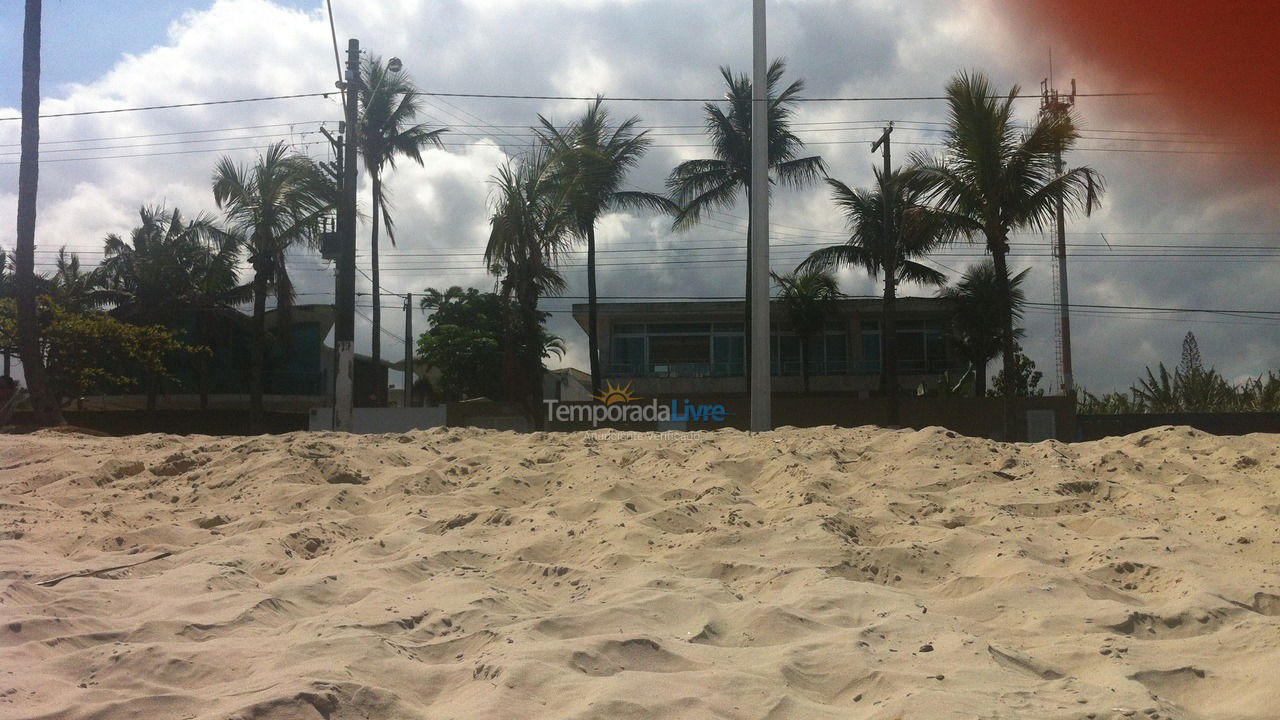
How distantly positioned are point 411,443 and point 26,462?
276 centimetres

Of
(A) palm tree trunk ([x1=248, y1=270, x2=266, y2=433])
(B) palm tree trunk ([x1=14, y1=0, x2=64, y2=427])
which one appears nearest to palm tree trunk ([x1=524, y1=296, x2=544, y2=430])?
(B) palm tree trunk ([x1=14, y1=0, x2=64, y2=427])

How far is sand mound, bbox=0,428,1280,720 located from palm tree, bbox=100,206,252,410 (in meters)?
23.9

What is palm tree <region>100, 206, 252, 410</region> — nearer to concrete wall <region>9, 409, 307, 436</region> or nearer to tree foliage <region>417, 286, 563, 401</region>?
concrete wall <region>9, 409, 307, 436</region>

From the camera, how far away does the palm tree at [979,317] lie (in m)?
24.9

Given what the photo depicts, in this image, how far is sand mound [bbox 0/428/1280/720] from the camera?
8.23 feet

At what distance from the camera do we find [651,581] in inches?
142

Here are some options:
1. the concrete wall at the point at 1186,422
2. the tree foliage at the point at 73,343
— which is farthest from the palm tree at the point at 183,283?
the concrete wall at the point at 1186,422

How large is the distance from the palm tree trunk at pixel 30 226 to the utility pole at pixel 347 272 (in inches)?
145

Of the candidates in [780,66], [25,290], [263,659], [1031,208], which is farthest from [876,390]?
[263,659]

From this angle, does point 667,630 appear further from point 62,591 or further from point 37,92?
point 37,92

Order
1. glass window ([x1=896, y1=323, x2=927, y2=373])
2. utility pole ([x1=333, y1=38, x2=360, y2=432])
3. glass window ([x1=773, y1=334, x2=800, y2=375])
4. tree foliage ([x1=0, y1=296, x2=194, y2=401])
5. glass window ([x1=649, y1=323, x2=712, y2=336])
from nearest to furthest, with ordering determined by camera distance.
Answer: utility pole ([x1=333, y1=38, x2=360, y2=432]), tree foliage ([x1=0, y1=296, x2=194, y2=401]), glass window ([x1=649, y1=323, x2=712, y2=336]), glass window ([x1=896, y1=323, x2=927, y2=373]), glass window ([x1=773, y1=334, x2=800, y2=375])

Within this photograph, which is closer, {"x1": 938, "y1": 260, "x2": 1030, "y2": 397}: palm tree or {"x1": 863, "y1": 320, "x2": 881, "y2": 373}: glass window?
{"x1": 938, "y1": 260, "x2": 1030, "y2": 397}: palm tree

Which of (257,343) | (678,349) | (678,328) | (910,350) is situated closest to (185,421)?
(257,343)

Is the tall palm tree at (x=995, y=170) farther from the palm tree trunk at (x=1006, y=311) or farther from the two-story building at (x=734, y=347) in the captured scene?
the two-story building at (x=734, y=347)
